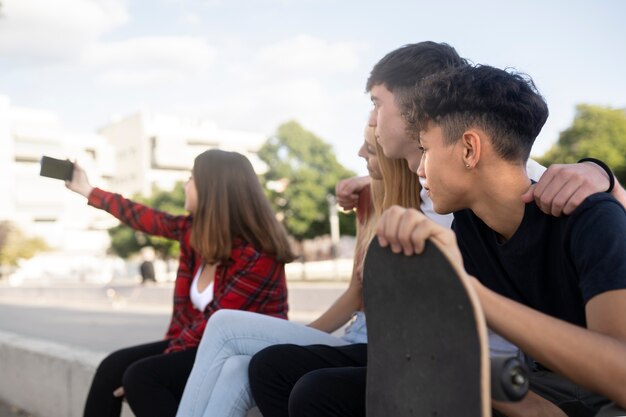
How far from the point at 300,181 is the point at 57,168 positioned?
39504 mm

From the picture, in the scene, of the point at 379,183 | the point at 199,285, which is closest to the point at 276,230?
the point at 199,285

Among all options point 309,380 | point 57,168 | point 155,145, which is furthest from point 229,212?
point 155,145

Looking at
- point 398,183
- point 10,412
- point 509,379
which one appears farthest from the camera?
point 10,412

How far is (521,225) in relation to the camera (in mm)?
1695

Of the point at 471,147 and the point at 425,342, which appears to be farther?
the point at 471,147

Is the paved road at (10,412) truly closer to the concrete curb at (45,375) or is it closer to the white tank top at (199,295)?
the concrete curb at (45,375)

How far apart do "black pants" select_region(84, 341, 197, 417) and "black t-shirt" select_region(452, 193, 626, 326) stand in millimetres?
1516

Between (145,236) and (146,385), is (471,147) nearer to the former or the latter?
(146,385)

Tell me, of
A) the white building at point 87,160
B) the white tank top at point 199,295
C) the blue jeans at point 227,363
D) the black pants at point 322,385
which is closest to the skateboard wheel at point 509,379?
the black pants at point 322,385

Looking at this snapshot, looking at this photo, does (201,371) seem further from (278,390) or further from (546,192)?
(546,192)

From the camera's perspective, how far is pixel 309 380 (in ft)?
6.31

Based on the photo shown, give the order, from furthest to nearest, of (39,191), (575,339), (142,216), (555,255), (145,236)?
(39,191) < (145,236) < (142,216) < (555,255) < (575,339)

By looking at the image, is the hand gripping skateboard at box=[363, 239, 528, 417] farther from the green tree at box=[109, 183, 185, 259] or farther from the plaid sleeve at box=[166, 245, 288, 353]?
the green tree at box=[109, 183, 185, 259]

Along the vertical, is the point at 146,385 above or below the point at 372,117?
below
